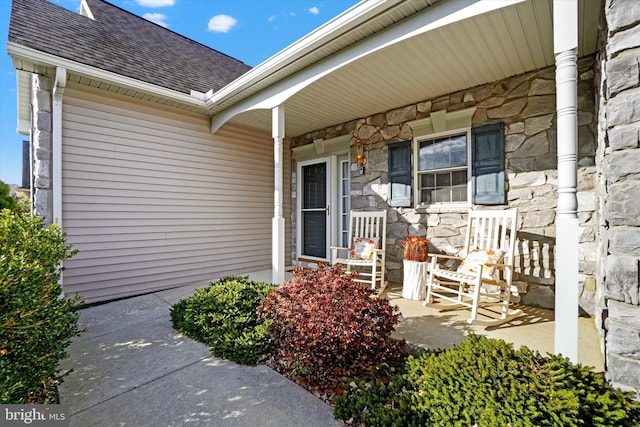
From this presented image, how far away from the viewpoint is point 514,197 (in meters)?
3.33

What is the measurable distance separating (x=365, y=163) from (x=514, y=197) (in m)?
2.11

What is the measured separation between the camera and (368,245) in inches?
168

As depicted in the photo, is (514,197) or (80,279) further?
(80,279)

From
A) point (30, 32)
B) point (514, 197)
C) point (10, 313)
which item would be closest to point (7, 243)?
point (10, 313)

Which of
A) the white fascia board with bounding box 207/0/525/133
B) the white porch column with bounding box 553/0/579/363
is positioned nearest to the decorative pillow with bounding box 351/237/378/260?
the white fascia board with bounding box 207/0/525/133

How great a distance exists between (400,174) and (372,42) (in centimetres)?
201

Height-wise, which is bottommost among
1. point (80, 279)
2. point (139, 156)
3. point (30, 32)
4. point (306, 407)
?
point (306, 407)

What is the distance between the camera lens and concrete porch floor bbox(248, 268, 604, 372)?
2.27 metres

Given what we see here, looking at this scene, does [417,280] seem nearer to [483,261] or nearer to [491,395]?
[483,261]

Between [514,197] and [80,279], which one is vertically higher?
[514,197]

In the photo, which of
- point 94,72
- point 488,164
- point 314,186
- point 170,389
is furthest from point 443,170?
point 94,72

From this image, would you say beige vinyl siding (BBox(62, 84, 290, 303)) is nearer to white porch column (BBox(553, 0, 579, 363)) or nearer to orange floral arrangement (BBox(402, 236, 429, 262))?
orange floral arrangement (BBox(402, 236, 429, 262))

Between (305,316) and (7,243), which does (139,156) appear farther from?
(305,316)

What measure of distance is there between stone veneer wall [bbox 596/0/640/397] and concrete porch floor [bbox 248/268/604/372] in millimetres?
579
